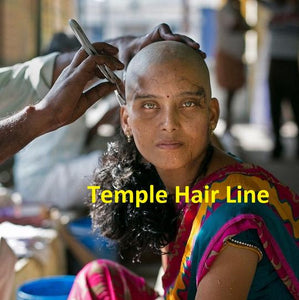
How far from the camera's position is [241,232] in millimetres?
1680

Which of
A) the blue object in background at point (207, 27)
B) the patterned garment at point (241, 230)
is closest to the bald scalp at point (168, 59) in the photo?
the patterned garment at point (241, 230)

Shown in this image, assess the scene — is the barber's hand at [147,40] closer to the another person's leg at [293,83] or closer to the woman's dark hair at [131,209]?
the woman's dark hair at [131,209]

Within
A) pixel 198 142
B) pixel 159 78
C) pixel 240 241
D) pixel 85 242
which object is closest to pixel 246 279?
pixel 240 241

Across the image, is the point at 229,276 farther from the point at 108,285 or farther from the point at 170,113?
the point at 108,285

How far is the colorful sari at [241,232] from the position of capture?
1696mm

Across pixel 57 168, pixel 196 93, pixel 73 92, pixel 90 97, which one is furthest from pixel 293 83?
pixel 73 92

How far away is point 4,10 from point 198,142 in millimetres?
3893

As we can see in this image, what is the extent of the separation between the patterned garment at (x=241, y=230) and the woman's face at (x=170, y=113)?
0.12m

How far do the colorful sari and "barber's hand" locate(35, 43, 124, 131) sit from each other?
16.9 inches

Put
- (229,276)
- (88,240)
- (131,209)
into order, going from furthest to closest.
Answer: (88,240), (131,209), (229,276)

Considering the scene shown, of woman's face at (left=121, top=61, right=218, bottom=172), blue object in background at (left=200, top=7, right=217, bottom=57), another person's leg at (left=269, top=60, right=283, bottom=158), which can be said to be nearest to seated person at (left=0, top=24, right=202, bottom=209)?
woman's face at (left=121, top=61, right=218, bottom=172)

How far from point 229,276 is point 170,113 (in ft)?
1.64

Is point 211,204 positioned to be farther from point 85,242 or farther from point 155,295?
point 85,242

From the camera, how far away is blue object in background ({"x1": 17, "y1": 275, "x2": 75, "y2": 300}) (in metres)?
2.36
